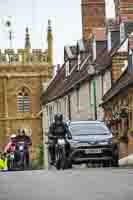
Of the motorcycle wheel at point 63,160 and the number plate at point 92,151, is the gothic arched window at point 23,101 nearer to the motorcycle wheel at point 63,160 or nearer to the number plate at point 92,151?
the motorcycle wheel at point 63,160

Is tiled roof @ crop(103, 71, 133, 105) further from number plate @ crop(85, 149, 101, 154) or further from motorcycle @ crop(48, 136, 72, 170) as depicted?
number plate @ crop(85, 149, 101, 154)

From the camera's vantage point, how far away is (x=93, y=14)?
57969 mm

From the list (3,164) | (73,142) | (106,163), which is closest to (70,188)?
(73,142)

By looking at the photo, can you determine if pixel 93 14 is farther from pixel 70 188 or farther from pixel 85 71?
pixel 70 188

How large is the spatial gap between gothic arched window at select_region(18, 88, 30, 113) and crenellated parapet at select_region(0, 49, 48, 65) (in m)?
2.99

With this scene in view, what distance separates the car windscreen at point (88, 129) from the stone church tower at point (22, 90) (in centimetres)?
5525

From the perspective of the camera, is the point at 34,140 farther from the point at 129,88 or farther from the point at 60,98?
the point at 129,88

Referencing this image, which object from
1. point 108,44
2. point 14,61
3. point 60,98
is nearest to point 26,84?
point 14,61

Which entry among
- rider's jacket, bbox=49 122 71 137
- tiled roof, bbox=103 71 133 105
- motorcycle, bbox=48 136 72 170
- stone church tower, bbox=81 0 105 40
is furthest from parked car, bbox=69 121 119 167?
stone church tower, bbox=81 0 105 40

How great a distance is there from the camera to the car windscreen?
2805 centimetres

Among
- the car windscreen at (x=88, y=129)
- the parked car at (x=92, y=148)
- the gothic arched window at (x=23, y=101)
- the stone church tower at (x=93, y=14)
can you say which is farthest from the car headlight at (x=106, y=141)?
the gothic arched window at (x=23, y=101)

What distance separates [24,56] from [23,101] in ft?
15.1

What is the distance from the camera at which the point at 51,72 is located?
8450 cm

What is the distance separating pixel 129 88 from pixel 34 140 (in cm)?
4583
